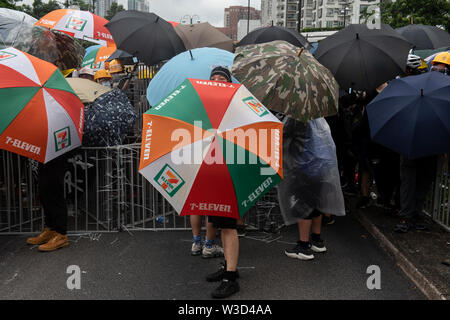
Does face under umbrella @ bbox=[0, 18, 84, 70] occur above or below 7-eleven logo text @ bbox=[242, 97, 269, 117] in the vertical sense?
above

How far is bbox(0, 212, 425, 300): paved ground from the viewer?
4.35 m

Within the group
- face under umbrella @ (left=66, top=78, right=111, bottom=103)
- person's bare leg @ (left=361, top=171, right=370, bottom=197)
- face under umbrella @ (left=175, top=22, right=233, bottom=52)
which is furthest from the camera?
face under umbrella @ (left=175, top=22, right=233, bottom=52)

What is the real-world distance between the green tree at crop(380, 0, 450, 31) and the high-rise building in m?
61.3

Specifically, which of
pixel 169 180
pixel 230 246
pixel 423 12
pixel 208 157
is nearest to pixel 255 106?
pixel 208 157

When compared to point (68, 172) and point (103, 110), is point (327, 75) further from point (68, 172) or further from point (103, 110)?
point (68, 172)

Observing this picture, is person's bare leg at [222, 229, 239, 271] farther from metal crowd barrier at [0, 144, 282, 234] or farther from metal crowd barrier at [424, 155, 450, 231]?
metal crowd barrier at [424, 155, 450, 231]

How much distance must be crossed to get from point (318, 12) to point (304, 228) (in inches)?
4094

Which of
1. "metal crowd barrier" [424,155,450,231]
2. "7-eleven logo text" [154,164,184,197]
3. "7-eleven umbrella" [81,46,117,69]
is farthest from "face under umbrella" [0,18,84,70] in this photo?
"metal crowd barrier" [424,155,450,231]

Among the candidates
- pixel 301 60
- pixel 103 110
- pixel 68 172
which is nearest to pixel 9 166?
pixel 68 172

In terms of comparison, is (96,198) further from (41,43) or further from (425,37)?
(425,37)

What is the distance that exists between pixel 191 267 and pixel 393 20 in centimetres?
2502

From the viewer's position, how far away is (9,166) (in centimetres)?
598

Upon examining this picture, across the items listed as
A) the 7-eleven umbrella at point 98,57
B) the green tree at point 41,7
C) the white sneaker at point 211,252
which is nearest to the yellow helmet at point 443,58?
the white sneaker at point 211,252

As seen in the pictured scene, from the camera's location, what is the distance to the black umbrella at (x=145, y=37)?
26.2ft
